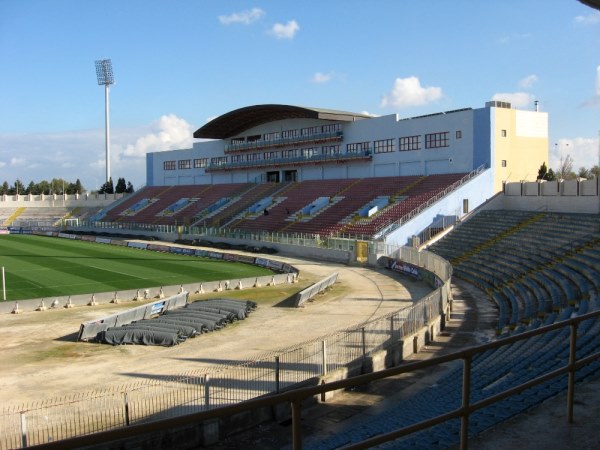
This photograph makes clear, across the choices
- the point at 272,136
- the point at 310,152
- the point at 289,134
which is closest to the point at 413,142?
the point at 310,152

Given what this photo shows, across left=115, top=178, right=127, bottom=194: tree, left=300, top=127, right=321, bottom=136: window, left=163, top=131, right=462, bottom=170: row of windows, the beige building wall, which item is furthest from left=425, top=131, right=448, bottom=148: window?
left=115, top=178, right=127, bottom=194: tree

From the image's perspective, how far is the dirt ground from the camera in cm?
1836

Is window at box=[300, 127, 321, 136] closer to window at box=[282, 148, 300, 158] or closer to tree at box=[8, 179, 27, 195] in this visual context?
window at box=[282, 148, 300, 158]

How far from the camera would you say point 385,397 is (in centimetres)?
1523

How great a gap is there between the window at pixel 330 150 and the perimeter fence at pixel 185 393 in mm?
49944

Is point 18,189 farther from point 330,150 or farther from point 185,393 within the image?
point 185,393

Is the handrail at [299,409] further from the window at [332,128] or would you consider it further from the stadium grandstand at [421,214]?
the window at [332,128]

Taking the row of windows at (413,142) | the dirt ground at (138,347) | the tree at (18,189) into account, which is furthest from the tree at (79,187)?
the dirt ground at (138,347)

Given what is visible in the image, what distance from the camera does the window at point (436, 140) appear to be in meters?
57.2

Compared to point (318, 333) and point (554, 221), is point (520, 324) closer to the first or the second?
point (318, 333)

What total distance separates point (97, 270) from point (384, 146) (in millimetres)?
34281

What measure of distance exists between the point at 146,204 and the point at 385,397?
3130 inches

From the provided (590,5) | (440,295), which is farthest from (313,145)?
(590,5)

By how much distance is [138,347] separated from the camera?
22375 millimetres
